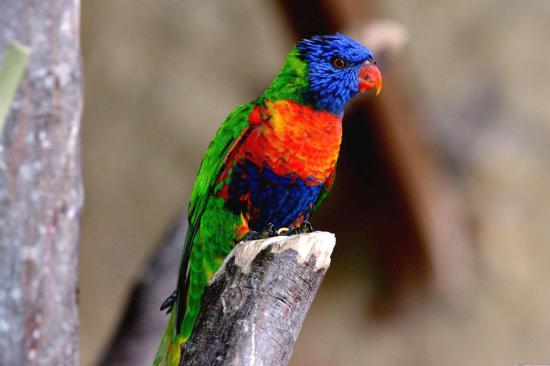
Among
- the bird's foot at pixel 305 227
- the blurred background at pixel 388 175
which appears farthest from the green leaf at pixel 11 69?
the blurred background at pixel 388 175

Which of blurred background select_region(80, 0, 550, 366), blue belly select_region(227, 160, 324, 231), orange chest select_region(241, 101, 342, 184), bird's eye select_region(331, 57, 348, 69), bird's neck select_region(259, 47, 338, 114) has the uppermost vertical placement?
bird's eye select_region(331, 57, 348, 69)

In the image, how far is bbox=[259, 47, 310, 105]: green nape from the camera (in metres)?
1.84

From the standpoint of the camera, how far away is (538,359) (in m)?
4.32

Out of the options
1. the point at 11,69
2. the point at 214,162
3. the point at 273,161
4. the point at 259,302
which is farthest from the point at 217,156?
the point at 11,69

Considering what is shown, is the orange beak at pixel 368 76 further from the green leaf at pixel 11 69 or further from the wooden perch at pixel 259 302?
the green leaf at pixel 11 69

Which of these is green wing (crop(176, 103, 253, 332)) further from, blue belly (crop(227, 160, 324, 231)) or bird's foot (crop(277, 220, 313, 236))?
bird's foot (crop(277, 220, 313, 236))

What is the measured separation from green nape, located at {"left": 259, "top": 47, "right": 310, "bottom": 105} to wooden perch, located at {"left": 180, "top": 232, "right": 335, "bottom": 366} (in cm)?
51

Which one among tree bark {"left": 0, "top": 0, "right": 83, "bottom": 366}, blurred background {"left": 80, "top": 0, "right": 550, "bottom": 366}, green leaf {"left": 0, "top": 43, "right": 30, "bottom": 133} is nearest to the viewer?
green leaf {"left": 0, "top": 43, "right": 30, "bottom": 133}

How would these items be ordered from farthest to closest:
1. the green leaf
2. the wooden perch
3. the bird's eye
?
the bird's eye
the wooden perch
the green leaf

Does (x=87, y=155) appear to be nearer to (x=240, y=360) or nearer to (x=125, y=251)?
(x=125, y=251)

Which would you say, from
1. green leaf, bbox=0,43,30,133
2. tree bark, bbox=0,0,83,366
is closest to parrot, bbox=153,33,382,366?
tree bark, bbox=0,0,83,366

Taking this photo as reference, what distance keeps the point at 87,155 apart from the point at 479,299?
8.26ft

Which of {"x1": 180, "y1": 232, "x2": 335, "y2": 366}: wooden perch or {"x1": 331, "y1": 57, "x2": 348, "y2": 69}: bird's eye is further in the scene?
{"x1": 331, "y1": 57, "x2": 348, "y2": 69}: bird's eye

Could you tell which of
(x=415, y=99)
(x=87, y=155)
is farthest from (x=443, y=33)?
(x=87, y=155)
